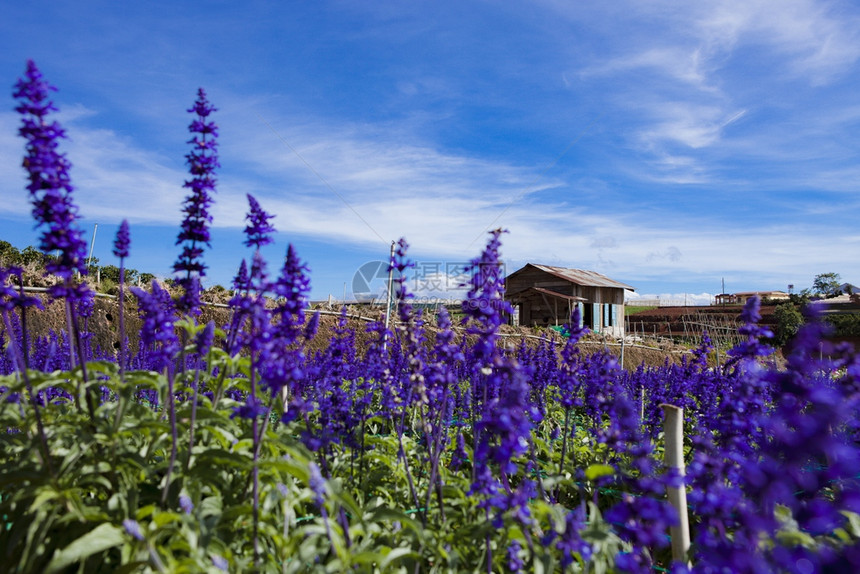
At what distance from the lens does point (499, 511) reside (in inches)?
105

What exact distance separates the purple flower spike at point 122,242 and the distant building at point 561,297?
27621 millimetres

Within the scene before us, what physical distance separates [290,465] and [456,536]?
1080 millimetres

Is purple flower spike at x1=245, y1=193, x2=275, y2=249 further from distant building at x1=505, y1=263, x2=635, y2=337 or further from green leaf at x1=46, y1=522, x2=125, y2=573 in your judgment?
distant building at x1=505, y1=263, x2=635, y2=337

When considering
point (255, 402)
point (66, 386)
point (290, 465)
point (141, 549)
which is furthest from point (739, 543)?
point (66, 386)

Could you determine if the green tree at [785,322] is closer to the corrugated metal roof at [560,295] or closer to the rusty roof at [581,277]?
the rusty roof at [581,277]

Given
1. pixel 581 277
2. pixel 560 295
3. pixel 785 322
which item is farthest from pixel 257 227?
pixel 785 322

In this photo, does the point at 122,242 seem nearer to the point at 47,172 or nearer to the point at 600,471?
the point at 47,172

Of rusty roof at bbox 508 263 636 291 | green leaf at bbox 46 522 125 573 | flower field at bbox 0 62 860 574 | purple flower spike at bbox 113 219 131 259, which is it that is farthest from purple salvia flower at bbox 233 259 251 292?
rusty roof at bbox 508 263 636 291

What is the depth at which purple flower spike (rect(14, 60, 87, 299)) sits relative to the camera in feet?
8.87

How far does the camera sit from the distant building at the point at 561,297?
31188 millimetres

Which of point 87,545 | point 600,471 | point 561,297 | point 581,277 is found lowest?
point 87,545

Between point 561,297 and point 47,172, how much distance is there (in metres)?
29.4

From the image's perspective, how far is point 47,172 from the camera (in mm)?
2676

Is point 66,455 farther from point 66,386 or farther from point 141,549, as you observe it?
point 141,549
